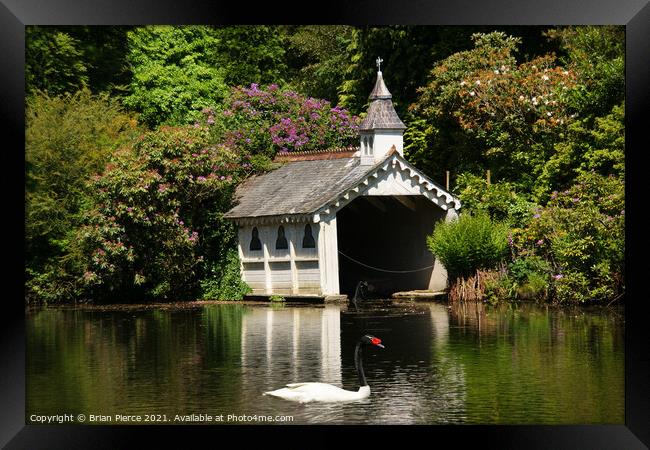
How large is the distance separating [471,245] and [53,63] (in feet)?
51.1

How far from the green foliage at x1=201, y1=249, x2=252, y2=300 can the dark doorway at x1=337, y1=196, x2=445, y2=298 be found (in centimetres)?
347

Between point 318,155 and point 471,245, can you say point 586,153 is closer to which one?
point 471,245

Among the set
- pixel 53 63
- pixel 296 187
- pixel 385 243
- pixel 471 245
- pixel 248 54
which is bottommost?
pixel 471 245

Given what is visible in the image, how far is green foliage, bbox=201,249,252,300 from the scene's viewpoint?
38.2 metres

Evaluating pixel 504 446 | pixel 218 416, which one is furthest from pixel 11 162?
pixel 504 446

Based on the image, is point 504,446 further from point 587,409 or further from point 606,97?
point 606,97

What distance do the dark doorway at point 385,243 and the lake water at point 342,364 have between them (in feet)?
18.5

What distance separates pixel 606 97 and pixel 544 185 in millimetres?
4115

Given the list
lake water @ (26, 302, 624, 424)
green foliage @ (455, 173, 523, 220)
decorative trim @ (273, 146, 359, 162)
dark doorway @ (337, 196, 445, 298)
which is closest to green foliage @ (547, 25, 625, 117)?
green foliage @ (455, 173, 523, 220)

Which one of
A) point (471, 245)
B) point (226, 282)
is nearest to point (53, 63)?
point (226, 282)

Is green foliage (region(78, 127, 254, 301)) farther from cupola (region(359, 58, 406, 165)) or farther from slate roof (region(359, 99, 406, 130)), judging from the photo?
slate roof (region(359, 99, 406, 130))

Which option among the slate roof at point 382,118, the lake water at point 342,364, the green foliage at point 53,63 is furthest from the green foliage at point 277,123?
the lake water at point 342,364

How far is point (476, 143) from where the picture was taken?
3925cm
